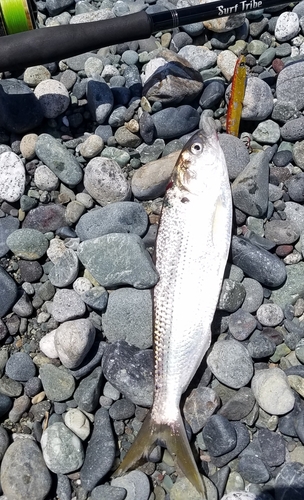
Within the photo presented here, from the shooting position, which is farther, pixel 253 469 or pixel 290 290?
pixel 290 290

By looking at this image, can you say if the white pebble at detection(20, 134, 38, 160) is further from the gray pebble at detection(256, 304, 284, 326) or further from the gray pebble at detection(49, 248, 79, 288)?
the gray pebble at detection(256, 304, 284, 326)

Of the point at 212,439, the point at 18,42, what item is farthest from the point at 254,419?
the point at 18,42

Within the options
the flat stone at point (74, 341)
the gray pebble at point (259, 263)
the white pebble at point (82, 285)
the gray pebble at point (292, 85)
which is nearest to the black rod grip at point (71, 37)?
the gray pebble at point (292, 85)

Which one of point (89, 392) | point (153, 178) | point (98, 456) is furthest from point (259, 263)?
point (98, 456)

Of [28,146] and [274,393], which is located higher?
[28,146]

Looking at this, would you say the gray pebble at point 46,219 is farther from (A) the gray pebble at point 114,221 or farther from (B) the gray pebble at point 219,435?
(B) the gray pebble at point 219,435

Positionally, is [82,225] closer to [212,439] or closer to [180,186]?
[180,186]

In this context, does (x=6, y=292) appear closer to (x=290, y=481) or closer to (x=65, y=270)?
(x=65, y=270)
